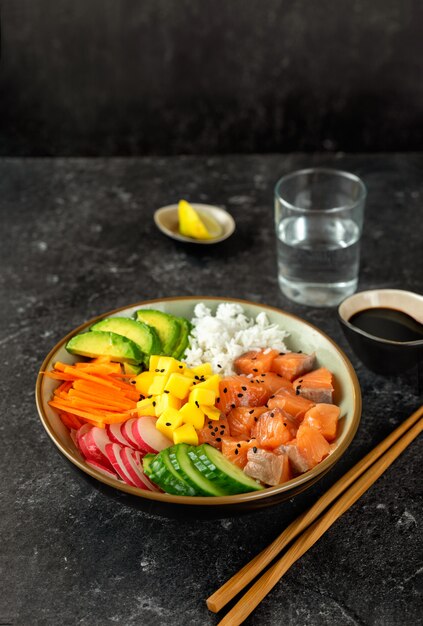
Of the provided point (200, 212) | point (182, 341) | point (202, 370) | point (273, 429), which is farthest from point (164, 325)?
point (200, 212)

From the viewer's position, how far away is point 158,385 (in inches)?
63.1

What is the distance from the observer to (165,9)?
8.96 feet

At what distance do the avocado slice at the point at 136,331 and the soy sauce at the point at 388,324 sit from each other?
47 centimetres

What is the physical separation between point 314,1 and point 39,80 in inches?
39.8

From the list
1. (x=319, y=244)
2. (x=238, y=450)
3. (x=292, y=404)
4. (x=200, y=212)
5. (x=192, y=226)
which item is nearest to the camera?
(x=238, y=450)

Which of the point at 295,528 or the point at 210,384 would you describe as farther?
the point at 210,384

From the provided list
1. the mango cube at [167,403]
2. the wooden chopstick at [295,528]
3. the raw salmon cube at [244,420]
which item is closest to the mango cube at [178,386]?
the mango cube at [167,403]

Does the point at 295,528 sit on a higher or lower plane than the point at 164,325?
lower

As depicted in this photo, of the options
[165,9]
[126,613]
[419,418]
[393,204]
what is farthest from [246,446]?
[165,9]

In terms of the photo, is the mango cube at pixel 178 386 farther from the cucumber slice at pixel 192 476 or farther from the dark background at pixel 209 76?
the dark background at pixel 209 76

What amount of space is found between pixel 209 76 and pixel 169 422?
67.6 inches

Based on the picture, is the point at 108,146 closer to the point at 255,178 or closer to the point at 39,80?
the point at 39,80

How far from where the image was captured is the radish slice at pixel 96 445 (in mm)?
1492

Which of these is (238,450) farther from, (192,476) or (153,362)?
(153,362)
